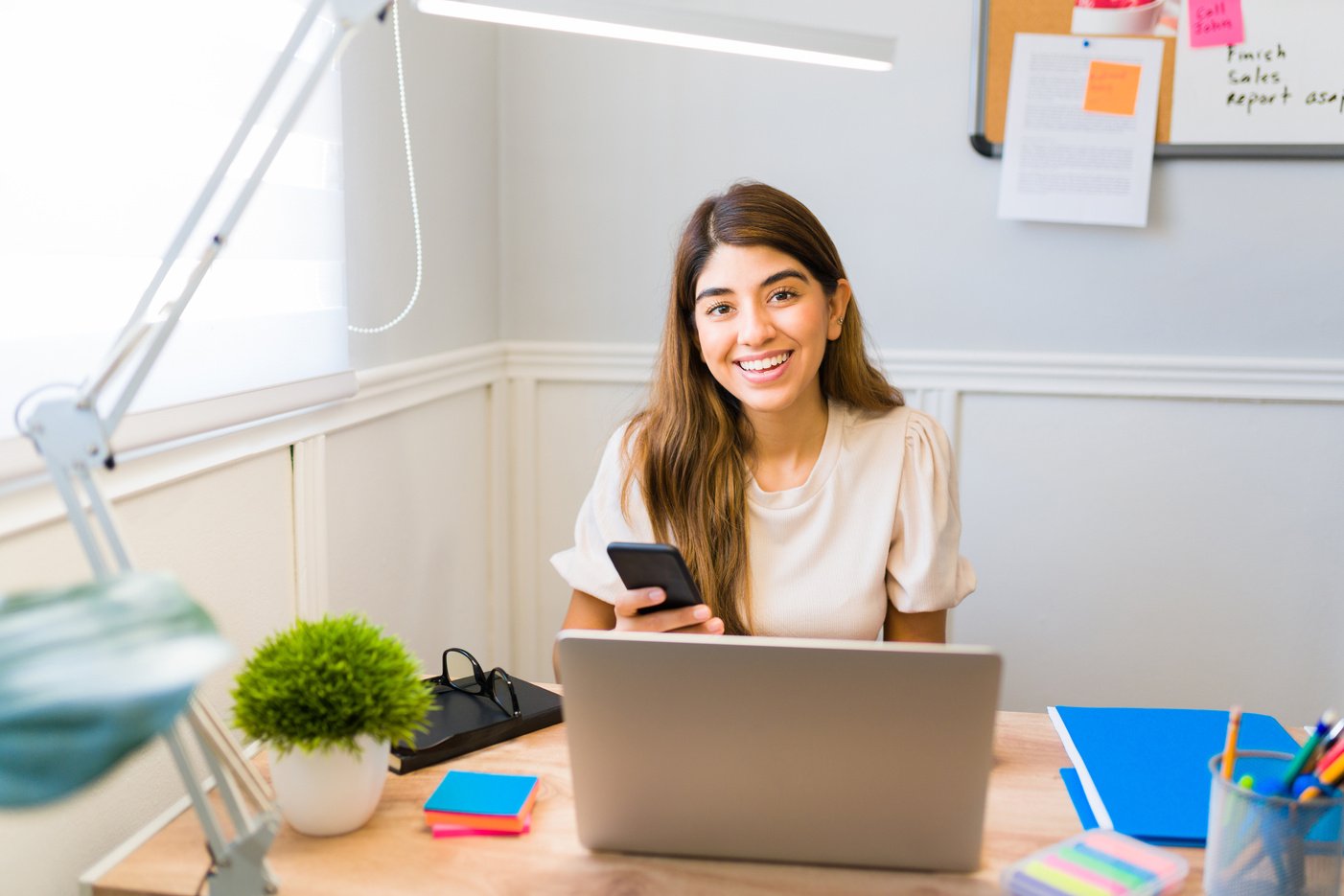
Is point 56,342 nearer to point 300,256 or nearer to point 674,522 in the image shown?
point 300,256

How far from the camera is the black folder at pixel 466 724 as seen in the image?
1.05 metres

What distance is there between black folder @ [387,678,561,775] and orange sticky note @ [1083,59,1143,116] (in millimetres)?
1613

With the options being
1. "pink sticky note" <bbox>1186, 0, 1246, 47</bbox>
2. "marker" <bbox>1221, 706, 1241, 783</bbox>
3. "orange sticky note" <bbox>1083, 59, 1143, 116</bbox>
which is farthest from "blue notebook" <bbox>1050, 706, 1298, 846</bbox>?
"pink sticky note" <bbox>1186, 0, 1246, 47</bbox>

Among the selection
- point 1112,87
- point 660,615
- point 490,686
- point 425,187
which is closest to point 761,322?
point 660,615

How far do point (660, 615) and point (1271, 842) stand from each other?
1.99 ft

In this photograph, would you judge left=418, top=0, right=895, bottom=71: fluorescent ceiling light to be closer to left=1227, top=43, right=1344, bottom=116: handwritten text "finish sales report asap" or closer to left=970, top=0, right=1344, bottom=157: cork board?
left=970, top=0, right=1344, bottom=157: cork board

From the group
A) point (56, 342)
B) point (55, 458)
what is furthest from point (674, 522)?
point (55, 458)

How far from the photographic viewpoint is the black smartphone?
43.6 inches

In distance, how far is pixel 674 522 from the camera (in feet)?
5.08

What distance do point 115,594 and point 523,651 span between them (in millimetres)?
2023

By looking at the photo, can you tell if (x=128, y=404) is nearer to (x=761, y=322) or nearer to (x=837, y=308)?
(x=761, y=322)

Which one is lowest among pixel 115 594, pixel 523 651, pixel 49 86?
pixel 523 651

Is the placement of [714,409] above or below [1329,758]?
above

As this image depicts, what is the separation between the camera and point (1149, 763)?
1036 millimetres
